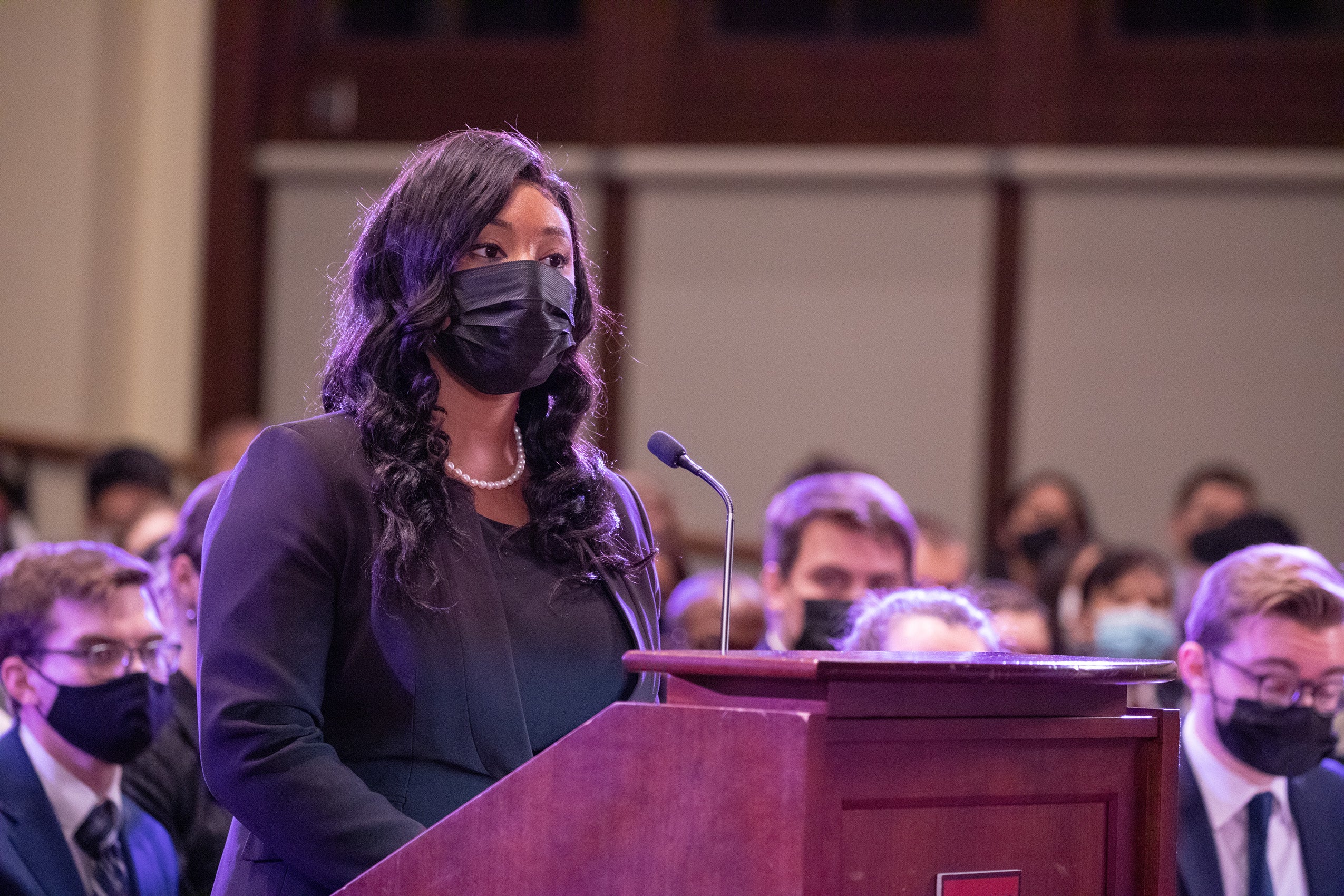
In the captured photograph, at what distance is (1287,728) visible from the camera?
8.35ft

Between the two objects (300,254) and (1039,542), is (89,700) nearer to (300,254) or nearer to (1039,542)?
(1039,542)

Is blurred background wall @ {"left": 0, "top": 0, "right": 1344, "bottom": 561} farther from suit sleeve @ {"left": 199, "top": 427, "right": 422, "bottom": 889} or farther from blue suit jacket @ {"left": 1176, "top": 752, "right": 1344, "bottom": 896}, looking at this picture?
suit sleeve @ {"left": 199, "top": 427, "right": 422, "bottom": 889}

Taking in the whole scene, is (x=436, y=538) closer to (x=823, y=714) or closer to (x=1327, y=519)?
(x=823, y=714)

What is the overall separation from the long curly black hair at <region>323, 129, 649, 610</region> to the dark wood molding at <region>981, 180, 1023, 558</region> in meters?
5.78

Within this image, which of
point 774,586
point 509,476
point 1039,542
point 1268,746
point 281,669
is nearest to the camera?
point 281,669

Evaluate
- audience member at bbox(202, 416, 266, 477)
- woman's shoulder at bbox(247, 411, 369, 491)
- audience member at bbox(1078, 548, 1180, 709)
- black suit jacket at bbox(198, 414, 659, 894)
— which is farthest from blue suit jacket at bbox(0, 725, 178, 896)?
audience member at bbox(202, 416, 266, 477)

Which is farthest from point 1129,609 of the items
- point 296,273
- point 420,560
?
point 296,273

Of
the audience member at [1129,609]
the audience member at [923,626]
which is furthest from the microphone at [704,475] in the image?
the audience member at [1129,609]

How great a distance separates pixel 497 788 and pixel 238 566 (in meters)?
0.40

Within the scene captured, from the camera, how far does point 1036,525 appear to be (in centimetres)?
625

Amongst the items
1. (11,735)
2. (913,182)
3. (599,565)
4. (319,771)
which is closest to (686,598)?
(11,735)

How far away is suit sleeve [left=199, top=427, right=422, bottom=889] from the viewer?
4.98 ft

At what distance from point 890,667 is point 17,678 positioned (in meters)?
1.98

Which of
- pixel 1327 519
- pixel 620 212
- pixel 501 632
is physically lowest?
pixel 1327 519
